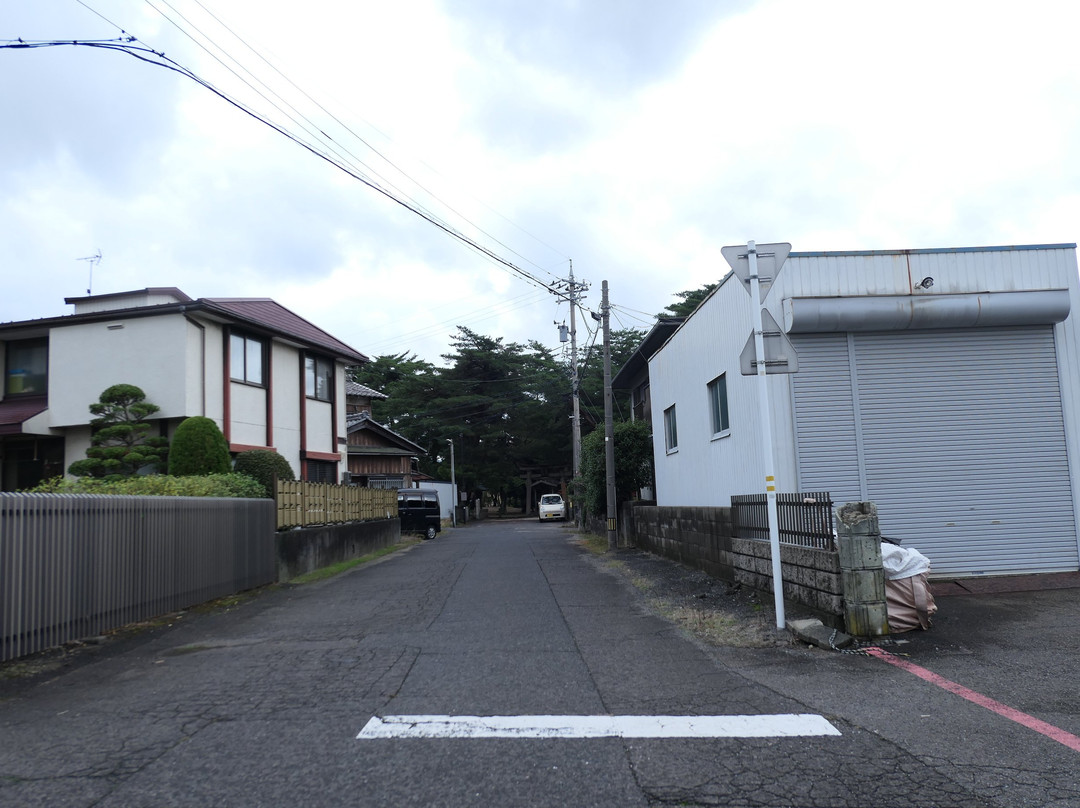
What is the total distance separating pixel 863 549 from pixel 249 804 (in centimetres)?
549

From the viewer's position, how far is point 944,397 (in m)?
10.7

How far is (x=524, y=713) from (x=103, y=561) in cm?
556

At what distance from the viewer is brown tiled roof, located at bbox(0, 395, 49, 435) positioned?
17641 mm

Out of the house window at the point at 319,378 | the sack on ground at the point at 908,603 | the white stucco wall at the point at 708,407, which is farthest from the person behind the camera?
the house window at the point at 319,378

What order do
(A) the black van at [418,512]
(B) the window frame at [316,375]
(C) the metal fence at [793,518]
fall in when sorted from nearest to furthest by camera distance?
1. (C) the metal fence at [793,518]
2. (B) the window frame at [316,375]
3. (A) the black van at [418,512]

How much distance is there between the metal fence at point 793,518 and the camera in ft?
25.6

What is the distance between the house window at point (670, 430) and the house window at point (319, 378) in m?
10.4

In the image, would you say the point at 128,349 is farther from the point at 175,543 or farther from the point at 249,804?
the point at 249,804

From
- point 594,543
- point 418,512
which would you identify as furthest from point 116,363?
point 418,512

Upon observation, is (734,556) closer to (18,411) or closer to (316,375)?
(316,375)

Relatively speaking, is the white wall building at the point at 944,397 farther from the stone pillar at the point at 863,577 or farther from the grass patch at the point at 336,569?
the grass patch at the point at 336,569

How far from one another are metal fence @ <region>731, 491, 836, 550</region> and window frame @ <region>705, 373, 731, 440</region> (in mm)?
2195

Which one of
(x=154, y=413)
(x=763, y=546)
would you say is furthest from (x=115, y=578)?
(x=154, y=413)

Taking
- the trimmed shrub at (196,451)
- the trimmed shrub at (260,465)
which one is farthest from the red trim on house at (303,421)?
the trimmed shrub at (196,451)
